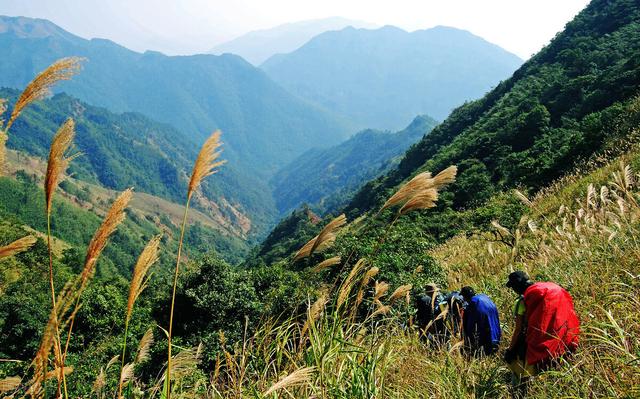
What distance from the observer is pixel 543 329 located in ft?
10.9

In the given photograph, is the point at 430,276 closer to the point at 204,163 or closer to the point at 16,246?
Answer: the point at 204,163

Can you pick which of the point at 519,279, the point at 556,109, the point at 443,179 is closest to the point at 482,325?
the point at 519,279

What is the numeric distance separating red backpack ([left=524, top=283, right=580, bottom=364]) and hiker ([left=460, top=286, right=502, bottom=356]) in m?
1.00

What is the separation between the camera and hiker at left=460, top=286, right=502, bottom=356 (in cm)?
449

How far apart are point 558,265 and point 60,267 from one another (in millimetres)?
55950

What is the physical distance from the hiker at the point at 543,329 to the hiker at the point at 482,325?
0.81 m

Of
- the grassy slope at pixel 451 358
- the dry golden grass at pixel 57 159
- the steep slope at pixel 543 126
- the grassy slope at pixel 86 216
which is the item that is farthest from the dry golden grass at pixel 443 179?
the grassy slope at pixel 86 216

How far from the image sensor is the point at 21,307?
2169cm

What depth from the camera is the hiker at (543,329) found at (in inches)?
126

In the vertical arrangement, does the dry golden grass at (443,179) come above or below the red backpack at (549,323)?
above

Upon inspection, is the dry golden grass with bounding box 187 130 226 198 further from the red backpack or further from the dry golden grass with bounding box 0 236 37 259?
the red backpack

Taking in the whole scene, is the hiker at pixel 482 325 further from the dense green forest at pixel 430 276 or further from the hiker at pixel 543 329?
the hiker at pixel 543 329

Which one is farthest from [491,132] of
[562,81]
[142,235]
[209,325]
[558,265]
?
[142,235]

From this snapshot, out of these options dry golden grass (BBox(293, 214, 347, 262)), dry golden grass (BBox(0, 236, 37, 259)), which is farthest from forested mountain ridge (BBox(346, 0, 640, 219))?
dry golden grass (BBox(0, 236, 37, 259))
